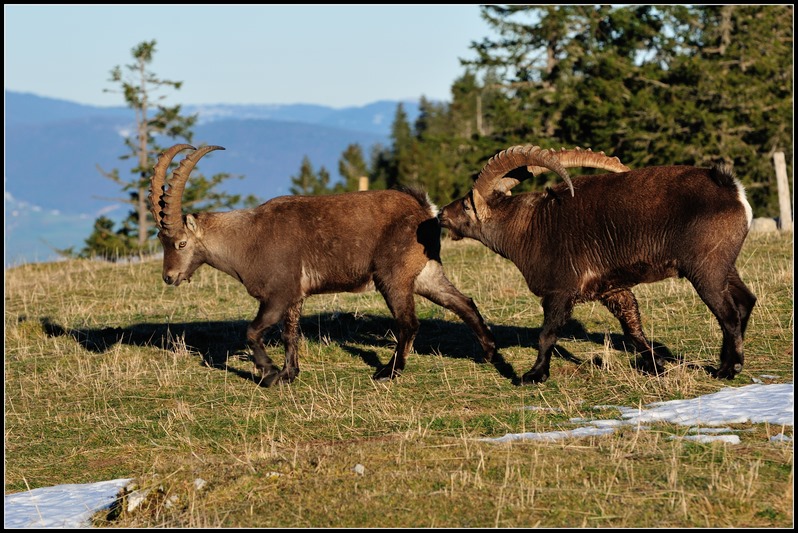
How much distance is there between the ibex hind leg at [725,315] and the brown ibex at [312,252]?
113 inches

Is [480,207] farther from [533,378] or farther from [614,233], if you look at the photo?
[533,378]

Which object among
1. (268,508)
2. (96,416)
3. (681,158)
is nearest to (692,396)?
(268,508)

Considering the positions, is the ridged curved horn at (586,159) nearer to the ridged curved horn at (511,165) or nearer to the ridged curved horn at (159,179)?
the ridged curved horn at (511,165)

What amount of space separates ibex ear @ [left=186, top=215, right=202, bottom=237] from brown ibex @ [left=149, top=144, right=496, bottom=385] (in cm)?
1

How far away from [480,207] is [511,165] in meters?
0.82

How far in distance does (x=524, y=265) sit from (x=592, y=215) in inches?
43.3

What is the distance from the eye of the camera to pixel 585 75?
5028 centimetres

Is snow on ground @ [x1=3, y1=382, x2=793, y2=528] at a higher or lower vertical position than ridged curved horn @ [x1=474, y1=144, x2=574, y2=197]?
lower

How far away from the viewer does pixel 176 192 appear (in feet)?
42.1

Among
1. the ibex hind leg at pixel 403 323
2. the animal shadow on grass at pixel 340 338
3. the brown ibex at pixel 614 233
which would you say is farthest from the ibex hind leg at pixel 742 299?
the ibex hind leg at pixel 403 323

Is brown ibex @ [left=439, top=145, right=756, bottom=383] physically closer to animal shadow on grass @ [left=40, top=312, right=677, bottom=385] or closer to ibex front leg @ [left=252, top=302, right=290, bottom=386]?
animal shadow on grass @ [left=40, top=312, right=677, bottom=385]

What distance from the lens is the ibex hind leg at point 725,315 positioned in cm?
1066

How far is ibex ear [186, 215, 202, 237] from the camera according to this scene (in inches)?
519

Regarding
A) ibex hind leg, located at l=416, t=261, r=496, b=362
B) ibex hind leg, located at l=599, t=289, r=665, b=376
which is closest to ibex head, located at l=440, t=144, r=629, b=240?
ibex hind leg, located at l=416, t=261, r=496, b=362
